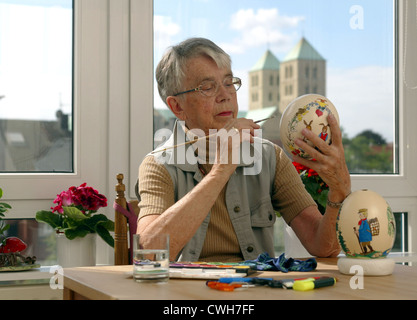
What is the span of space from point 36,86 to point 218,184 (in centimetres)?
113

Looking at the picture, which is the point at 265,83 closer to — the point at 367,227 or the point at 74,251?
the point at 74,251

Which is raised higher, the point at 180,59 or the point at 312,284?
the point at 180,59

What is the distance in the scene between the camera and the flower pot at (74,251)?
227 cm

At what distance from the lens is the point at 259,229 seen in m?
1.90

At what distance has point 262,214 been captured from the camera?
1.91 m

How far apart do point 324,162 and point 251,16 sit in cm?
146

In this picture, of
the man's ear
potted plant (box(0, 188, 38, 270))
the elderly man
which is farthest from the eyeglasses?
potted plant (box(0, 188, 38, 270))

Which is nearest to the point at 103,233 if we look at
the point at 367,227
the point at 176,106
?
the point at 176,106

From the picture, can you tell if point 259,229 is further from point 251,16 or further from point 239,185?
point 251,16

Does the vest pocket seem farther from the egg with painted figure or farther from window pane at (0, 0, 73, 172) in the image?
window pane at (0, 0, 73, 172)

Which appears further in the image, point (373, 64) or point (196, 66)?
point (373, 64)

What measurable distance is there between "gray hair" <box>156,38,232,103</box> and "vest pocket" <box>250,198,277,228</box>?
0.44 metres

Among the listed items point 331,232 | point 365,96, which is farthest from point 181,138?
point 365,96

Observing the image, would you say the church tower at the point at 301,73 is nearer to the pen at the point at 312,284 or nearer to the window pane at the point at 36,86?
the window pane at the point at 36,86
